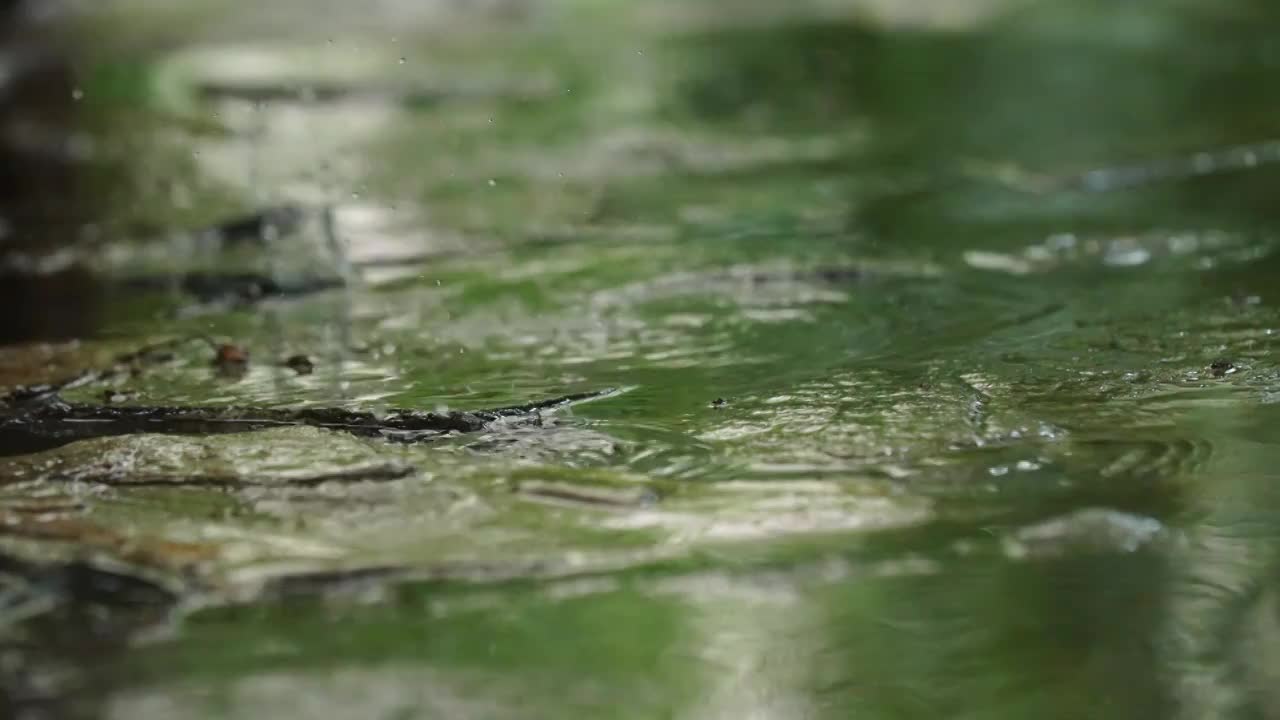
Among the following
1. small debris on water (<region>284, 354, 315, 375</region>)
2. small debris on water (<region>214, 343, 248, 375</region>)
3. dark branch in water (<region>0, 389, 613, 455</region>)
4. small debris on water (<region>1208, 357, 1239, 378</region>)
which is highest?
small debris on water (<region>214, 343, 248, 375</region>)

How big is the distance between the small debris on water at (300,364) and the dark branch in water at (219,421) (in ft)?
0.77

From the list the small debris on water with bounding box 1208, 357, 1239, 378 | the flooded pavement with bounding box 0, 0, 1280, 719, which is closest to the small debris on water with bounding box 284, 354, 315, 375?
the flooded pavement with bounding box 0, 0, 1280, 719

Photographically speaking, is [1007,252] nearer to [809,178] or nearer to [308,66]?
[809,178]

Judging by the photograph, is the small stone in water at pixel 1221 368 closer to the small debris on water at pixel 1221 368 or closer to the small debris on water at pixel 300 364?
the small debris on water at pixel 1221 368

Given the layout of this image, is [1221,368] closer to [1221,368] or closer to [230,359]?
[1221,368]

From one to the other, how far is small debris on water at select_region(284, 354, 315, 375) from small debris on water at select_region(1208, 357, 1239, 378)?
1.43 m

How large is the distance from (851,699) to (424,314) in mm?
1692

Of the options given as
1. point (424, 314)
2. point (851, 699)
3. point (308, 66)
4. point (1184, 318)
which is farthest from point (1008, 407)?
point (308, 66)

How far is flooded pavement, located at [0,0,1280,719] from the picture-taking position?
1371 mm

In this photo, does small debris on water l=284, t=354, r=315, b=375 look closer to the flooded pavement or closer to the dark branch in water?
the flooded pavement

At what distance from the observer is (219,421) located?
210 centimetres

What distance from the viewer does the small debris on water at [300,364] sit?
2393 millimetres

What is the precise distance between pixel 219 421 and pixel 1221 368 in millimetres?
1492

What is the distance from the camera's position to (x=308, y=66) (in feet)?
25.8
